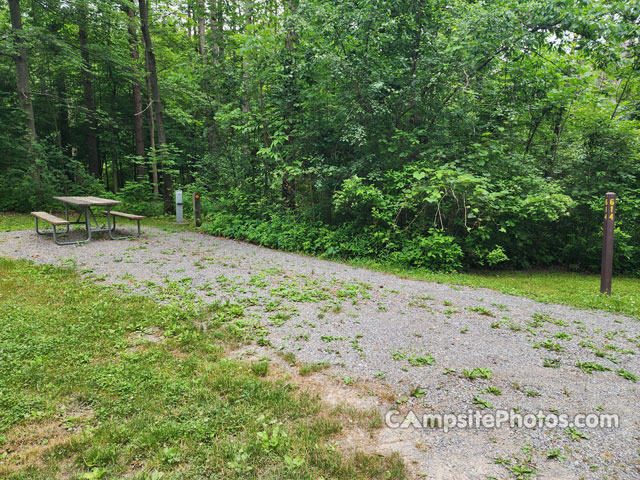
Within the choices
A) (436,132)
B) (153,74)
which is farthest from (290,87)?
(153,74)

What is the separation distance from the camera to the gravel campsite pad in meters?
2.02

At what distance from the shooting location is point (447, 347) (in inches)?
131

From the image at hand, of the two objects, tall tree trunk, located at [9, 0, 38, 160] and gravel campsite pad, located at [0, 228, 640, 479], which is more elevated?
tall tree trunk, located at [9, 0, 38, 160]

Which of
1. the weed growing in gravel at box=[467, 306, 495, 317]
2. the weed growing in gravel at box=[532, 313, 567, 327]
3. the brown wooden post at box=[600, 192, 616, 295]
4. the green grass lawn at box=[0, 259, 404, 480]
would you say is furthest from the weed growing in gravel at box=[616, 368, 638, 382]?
the brown wooden post at box=[600, 192, 616, 295]

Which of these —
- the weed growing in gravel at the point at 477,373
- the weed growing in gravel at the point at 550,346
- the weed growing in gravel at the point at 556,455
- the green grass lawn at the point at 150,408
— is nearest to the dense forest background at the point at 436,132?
the weed growing in gravel at the point at 550,346

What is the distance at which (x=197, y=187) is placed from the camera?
1082 cm

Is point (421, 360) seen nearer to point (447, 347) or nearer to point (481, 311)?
point (447, 347)

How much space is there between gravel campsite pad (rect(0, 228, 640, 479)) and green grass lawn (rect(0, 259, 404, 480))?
1.71 ft

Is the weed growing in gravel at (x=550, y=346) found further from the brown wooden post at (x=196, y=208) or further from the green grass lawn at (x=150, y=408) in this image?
the brown wooden post at (x=196, y=208)

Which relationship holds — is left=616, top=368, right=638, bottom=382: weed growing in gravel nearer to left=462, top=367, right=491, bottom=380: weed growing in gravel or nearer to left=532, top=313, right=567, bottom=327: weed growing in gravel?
left=532, top=313, right=567, bottom=327: weed growing in gravel

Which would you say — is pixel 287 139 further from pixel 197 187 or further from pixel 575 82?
pixel 575 82

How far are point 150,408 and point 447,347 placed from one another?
2.64m

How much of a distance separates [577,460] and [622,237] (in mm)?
7595

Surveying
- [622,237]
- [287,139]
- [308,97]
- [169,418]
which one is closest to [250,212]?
[287,139]
